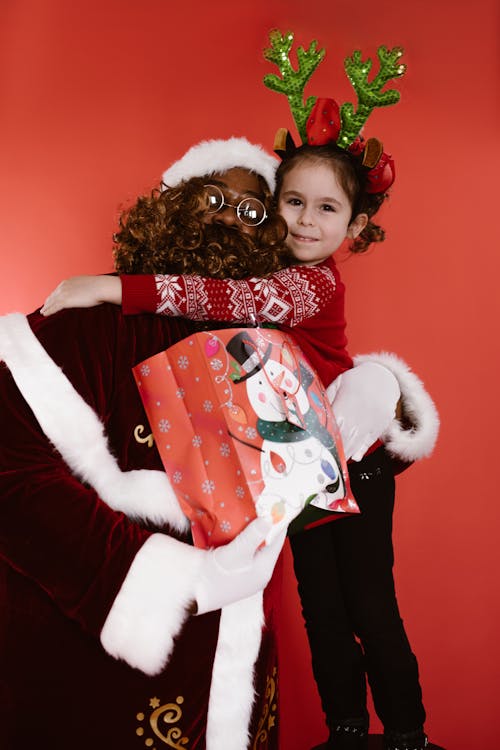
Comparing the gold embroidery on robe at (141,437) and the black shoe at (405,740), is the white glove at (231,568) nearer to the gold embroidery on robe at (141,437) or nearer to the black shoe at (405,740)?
the gold embroidery on robe at (141,437)

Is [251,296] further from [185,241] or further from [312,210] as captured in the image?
[312,210]

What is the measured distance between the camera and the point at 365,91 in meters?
1.56

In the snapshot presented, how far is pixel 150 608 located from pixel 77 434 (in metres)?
0.25

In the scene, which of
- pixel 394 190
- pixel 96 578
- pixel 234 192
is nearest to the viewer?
pixel 96 578

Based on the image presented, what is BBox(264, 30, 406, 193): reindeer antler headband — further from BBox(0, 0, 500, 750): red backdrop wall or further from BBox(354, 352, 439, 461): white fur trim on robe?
BBox(0, 0, 500, 750): red backdrop wall

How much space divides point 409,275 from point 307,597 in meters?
1.07

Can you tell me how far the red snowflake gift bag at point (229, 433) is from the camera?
103 cm

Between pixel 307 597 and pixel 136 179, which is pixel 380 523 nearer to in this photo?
pixel 307 597

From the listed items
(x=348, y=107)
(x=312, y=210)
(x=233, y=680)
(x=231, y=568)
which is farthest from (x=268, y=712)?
(x=348, y=107)

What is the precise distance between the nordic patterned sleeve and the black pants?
383 mm

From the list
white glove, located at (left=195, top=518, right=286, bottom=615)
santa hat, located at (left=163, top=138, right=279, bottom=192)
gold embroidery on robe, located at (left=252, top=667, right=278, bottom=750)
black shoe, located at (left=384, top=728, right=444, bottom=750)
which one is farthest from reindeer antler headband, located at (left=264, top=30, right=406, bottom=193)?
black shoe, located at (left=384, top=728, right=444, bottom=750)

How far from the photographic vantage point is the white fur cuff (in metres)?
0.99

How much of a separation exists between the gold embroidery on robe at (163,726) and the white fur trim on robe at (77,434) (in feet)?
0.81

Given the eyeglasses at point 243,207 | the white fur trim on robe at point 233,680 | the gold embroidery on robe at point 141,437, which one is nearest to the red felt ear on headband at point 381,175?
the eyeglasses at point 243,207
